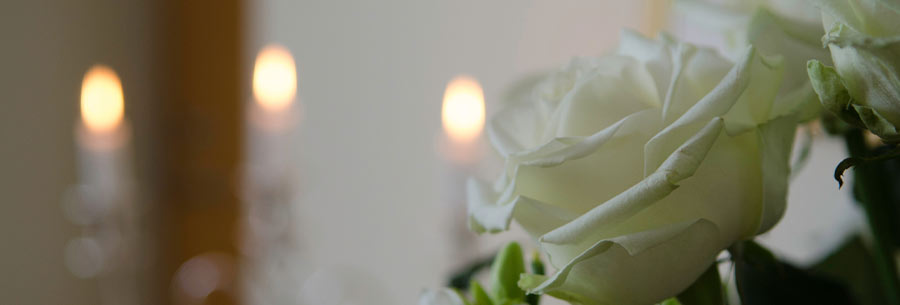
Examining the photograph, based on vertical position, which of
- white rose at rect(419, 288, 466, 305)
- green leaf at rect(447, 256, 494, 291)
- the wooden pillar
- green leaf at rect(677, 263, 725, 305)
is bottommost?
the wooden pillar

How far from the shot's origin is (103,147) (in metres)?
0.78

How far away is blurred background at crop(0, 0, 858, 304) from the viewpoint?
786 millimetres

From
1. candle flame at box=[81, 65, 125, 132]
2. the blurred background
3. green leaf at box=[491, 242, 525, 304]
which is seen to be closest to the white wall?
the blurred background

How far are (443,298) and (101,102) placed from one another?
70cm

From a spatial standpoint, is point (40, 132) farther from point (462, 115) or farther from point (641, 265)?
point (641, 265)

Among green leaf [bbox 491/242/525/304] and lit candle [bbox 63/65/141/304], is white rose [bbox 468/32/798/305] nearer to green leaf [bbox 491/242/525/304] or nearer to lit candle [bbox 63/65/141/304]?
green leaf [bbox 491/242/525/304]

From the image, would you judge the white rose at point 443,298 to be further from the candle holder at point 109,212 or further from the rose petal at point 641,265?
the candle holder at point 109,212

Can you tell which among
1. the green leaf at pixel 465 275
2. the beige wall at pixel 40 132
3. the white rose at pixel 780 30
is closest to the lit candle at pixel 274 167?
the green leaf at pixel 465 275

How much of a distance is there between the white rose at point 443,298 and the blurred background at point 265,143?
461 mm

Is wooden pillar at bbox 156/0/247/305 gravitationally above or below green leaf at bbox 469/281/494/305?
below

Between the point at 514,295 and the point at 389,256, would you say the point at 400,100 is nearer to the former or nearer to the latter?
the point at 389,256

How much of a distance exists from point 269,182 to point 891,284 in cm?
68

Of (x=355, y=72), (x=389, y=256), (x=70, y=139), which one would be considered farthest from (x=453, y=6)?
(x=70, y=139)

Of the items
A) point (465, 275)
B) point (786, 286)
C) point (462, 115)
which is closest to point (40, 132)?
point (462, 115)
